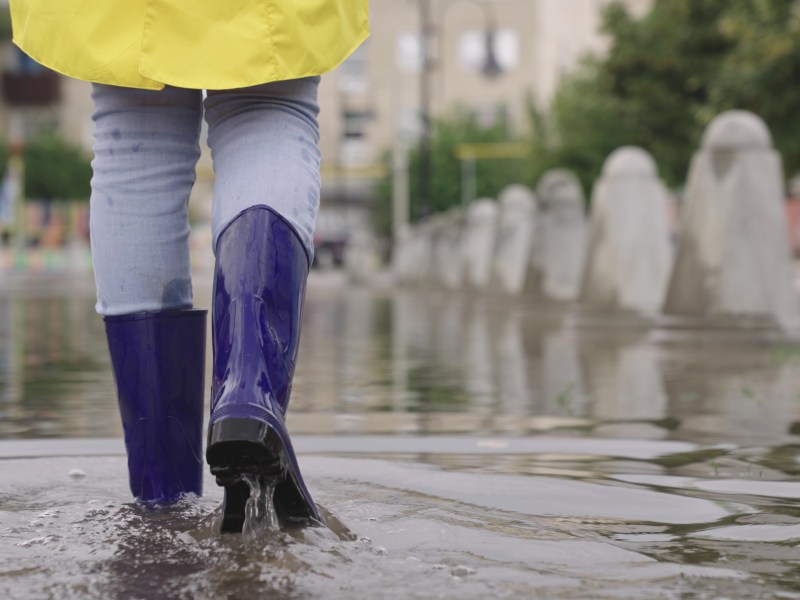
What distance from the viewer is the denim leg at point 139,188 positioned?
3131mm

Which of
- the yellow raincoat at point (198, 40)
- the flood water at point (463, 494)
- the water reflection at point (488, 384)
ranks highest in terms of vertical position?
the yellow raincoat at point (198, 40)

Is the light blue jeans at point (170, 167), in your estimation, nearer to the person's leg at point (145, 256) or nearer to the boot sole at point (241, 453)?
the person's leg at point (145, 256)

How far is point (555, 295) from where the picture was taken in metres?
18.0

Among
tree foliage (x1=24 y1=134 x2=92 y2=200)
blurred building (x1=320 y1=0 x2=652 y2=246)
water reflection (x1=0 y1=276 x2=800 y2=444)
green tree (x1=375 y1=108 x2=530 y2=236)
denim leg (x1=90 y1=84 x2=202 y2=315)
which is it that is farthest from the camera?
blurred building (x1=320 y1=0 x2=652 y2=246)

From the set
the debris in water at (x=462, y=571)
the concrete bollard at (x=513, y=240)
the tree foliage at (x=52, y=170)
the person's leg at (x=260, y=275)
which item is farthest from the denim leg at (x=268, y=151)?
the tree foliage at (x=52, y=170)

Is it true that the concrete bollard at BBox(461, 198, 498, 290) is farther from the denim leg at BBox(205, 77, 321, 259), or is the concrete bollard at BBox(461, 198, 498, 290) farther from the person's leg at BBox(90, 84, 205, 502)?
the denim leg at BBox(205, 77, 321, 259)

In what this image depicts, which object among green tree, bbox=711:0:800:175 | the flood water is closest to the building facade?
green tree, bbox=711:0:800:175

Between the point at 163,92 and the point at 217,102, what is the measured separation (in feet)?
0.47

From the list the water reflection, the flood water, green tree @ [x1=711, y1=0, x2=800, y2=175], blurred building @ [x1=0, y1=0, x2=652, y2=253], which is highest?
blurred building @ [x1=0, y1=0, x2=652, y2=253]

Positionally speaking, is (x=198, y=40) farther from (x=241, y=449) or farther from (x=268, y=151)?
(x=241, y=449)

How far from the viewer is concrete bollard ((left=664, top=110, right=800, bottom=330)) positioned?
33.8 ft

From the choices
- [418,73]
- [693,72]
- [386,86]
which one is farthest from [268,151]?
[418,73]

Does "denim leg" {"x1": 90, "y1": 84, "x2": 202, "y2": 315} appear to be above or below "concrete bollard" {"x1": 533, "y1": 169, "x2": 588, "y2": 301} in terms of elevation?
below

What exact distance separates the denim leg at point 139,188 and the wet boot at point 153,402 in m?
0.04
